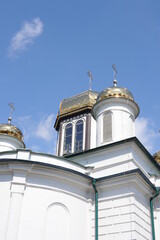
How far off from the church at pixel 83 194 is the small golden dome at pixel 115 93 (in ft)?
5.20

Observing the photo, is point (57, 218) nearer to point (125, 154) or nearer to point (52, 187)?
point (52, 187)

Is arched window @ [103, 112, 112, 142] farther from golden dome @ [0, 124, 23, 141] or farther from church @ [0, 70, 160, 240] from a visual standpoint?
golden dome @ [0, 124, 23, 141]

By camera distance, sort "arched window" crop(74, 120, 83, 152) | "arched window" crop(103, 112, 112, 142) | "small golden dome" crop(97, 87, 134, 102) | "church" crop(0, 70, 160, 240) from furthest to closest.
Answer: "arched window" crop(74, 120, 83, 152) < "small golden dome" crop(97, 87, 134, 102) < "arched window" crop(103, 112, 112, 142) < "church" crop(0, 70, 160, 240)

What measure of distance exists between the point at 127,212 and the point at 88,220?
1.38m

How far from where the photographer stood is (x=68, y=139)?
63.1ft

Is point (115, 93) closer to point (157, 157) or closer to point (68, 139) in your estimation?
point (157, 157)

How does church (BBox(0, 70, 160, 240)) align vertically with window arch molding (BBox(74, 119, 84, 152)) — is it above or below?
below

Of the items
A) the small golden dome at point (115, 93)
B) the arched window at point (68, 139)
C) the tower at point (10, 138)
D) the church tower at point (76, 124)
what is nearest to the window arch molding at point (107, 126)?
the small golden dome at point (115, 93)

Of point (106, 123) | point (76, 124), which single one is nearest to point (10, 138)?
point (76, 124)

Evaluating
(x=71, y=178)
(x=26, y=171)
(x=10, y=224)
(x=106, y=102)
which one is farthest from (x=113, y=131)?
(x=10, y=224)

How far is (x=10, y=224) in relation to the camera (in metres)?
10.1

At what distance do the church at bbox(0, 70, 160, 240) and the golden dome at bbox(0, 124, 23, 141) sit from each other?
577 centimetres

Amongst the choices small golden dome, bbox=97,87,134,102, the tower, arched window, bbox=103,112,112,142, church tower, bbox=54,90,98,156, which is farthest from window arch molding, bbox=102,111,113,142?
the tower

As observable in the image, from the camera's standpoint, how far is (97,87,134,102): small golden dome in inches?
580
